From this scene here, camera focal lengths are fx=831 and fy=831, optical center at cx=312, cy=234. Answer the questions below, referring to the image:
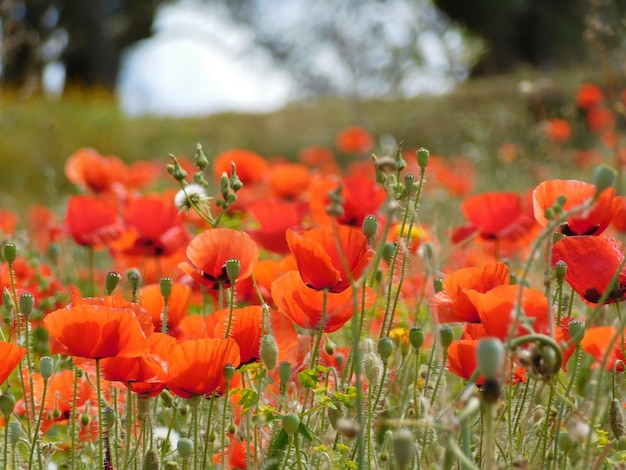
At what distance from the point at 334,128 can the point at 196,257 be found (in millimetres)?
11326

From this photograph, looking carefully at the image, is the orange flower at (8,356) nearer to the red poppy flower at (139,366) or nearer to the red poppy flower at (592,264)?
the red poppy flower at (139,366)

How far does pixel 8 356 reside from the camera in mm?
1127

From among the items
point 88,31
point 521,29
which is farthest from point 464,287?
point 88,31

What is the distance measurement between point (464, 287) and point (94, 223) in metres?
1.34

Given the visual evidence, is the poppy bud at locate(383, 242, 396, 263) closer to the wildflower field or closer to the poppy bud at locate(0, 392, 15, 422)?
the wildflower field

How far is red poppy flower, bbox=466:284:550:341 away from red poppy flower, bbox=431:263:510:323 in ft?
0.35

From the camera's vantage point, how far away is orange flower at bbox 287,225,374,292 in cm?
124

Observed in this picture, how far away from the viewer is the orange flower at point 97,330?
1146 millimetres

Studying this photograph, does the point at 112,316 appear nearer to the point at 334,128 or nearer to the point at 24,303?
the point at 24,303

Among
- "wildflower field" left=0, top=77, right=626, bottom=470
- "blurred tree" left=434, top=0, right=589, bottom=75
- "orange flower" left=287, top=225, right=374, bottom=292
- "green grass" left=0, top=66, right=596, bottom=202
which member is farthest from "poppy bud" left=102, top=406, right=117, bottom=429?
"blurred tree" left=434, top=0, right=589, bottom=75

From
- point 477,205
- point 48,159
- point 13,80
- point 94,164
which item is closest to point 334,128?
point 48,159

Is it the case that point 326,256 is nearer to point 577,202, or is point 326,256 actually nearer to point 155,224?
point 577,202

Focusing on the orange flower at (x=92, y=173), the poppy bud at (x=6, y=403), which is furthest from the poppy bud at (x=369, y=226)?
the orange flower at (x=92, y=173)

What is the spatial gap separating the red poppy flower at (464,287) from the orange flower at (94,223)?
4.05ft
